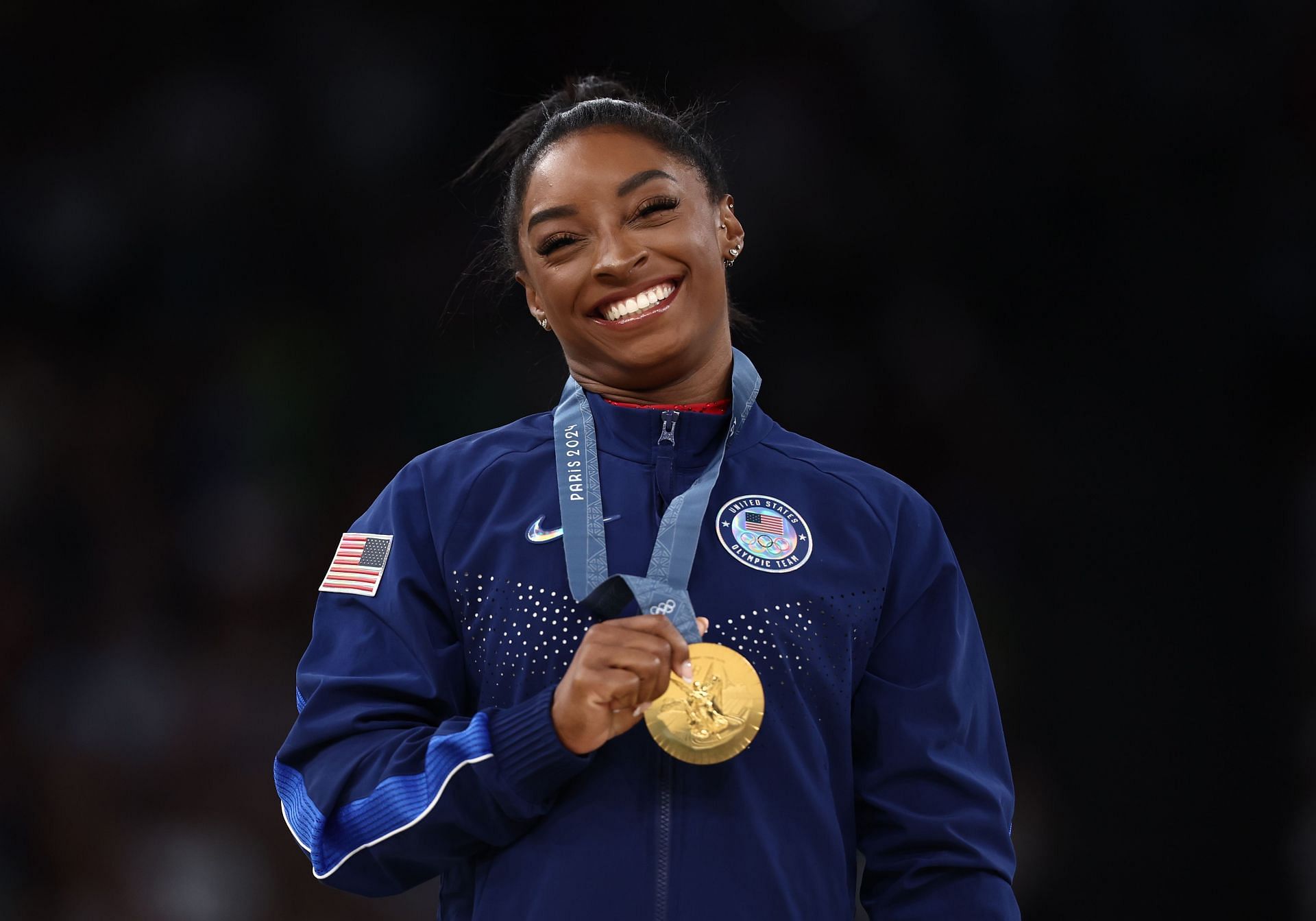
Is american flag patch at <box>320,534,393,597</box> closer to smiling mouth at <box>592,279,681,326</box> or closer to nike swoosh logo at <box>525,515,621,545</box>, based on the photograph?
nike swoosh logo at <box>525,515,621,545</box>

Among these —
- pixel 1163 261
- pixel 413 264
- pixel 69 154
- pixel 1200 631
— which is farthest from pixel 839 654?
pixel 69 154

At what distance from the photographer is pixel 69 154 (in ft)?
11.6

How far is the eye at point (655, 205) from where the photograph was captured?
6.02 ft

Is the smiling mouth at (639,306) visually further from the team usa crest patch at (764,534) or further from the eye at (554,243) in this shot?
the team usa crest patch at (764,534)

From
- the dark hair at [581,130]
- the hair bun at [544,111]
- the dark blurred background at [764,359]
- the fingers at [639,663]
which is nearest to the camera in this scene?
the fingers at [639,663]

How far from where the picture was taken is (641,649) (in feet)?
4.48

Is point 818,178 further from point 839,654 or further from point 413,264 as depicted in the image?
point 839,654

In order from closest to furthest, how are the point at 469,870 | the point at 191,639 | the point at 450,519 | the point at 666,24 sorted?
the point at 469,870 < the point at 450,519 < the point at 191,639 < the point at 666,24

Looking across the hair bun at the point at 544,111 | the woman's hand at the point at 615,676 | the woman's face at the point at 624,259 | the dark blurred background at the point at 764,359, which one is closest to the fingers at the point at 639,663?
the woman's hand at the point at 615,676

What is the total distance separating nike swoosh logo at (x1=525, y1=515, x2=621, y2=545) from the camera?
64.9 inches

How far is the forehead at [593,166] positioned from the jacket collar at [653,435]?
0.30 meters

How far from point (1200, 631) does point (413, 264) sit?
2.28 meters

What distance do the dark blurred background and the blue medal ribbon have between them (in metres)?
Answer: 1.71

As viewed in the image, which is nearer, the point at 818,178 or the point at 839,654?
the point at 839,654
